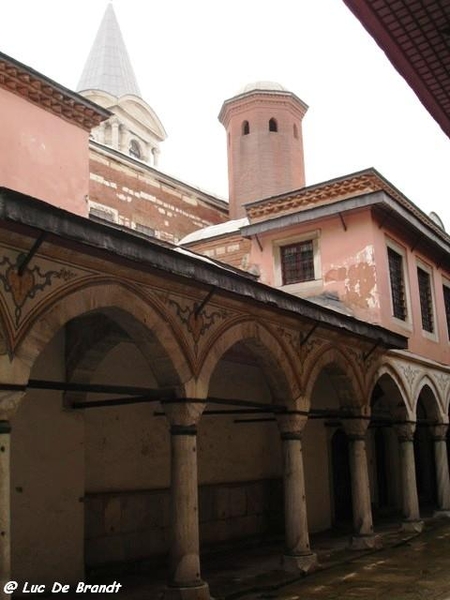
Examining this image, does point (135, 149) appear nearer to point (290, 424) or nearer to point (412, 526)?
point (412, 526)

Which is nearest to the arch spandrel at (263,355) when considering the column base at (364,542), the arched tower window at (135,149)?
the column base at (364,542)

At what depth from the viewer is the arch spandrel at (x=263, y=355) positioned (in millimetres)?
7953

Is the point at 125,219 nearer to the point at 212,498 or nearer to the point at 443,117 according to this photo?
the point at 212,498

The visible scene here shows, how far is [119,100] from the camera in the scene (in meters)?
30.4

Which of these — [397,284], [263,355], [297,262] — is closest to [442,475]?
[397,284]

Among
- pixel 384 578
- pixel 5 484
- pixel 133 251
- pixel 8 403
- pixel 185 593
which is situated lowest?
pixel 384 578

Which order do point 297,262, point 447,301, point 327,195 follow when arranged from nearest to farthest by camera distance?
1. point 297,262
2. point 327,195
3. point 447,301

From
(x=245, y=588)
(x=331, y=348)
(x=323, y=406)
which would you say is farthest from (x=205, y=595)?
(x=323, y=406)

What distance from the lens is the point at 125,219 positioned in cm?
2083

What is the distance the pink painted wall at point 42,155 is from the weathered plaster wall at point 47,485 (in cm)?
401

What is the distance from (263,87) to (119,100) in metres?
7.93

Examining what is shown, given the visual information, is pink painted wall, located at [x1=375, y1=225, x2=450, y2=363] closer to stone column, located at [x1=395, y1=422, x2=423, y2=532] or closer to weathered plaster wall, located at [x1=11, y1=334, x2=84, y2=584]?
stone column, located at [x1=395, y1=422, x2=423, y2=532]

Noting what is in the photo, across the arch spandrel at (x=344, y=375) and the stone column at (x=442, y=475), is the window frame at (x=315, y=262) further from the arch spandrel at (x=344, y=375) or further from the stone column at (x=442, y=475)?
the stone column at (x=442, y=475)

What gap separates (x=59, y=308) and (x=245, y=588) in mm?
4473
